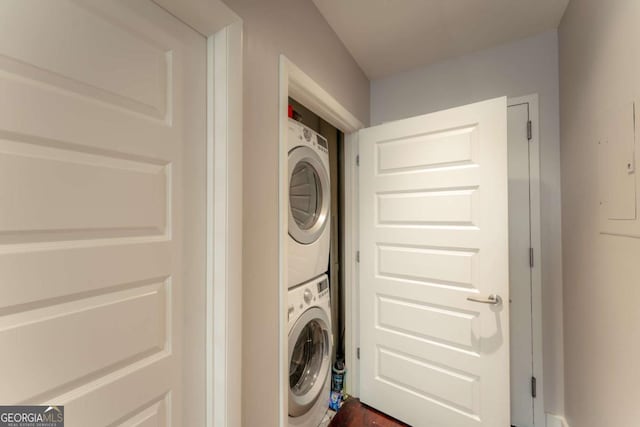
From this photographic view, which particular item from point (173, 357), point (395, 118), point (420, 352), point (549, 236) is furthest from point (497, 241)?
point (173, 357)

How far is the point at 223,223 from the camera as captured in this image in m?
0.90

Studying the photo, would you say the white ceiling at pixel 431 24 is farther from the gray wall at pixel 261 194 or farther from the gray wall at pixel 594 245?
the gray wall at pixel 261 194

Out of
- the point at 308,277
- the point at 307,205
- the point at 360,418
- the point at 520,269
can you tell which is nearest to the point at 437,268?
the point at 520,269

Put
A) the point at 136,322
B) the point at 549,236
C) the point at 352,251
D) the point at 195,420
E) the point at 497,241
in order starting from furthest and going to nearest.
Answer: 1. the point at 352,251
2. the point at 549,236
3. the point at 497,241
4. the point at 195,420
5. the point at 136,322

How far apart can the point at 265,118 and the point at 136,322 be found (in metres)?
0.83

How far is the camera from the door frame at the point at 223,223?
90 cm

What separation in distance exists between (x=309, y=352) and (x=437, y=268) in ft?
3.11

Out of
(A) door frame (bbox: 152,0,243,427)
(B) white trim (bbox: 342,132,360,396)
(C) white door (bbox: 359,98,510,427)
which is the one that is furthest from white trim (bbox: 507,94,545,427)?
(A) door frame (bbox: 152,0,243,427)

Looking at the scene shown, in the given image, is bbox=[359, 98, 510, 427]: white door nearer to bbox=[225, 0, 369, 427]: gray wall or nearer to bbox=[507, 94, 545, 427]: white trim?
bbox=[507, 94, 545, 427]: white trim

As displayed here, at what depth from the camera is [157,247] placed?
779 millimetres

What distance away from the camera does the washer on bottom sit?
1.36m

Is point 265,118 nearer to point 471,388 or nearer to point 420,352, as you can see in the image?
point 420,352

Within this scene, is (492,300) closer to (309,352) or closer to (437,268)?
(437,268)

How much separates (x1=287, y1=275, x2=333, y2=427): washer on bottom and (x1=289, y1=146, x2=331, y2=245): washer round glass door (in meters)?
0.31
